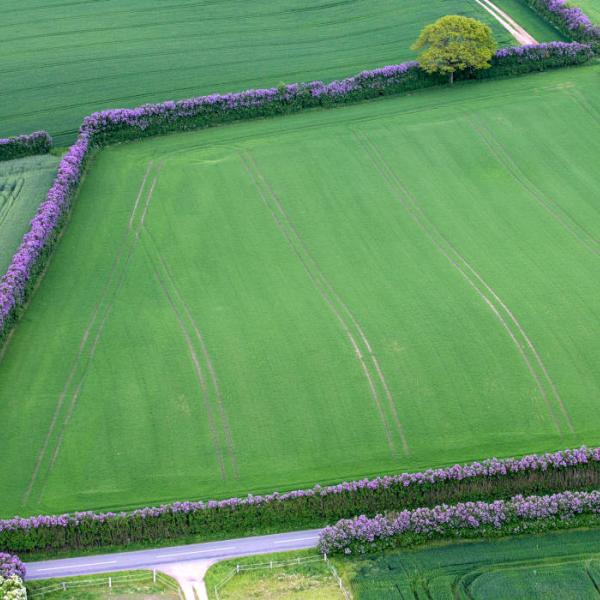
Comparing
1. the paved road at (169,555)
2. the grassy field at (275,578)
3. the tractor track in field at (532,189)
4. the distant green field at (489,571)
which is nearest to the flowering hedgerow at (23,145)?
the tractor track in field at (532,189)

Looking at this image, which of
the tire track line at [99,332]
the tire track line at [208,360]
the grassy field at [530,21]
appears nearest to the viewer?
the tire track line at [208,360]

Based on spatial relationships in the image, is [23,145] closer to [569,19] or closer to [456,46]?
[456,46]

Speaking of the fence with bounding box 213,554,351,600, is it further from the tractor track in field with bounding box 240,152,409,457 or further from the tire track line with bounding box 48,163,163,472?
the tire track line with bounding box 48,163,163,472

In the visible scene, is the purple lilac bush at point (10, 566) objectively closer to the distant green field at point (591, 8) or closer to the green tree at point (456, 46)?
the green tree at point (456, 46)

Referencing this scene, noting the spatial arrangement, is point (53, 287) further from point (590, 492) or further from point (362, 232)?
point (590, 492)

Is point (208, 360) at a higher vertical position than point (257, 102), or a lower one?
lower

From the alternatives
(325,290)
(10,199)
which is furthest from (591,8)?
(10,199)
